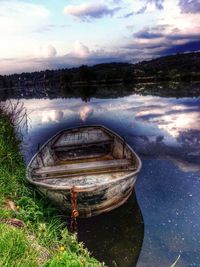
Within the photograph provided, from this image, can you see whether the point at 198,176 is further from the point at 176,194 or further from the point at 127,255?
the point at 127,255

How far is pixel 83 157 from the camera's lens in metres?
12.3

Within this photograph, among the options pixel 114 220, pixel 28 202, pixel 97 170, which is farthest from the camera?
pixel 97 170

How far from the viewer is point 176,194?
10.3m

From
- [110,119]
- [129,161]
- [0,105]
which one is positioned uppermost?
[0,105]

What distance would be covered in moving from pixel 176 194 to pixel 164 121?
14.2 meters

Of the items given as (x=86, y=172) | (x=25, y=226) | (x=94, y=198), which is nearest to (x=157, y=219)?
(x=94, y=198)

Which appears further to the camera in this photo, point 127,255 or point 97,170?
point 97,170

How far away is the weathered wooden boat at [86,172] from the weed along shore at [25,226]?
0.41 metres

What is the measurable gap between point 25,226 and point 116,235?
2.71 meters

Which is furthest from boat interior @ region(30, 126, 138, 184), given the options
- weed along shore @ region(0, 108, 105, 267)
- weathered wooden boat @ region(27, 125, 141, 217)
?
weed along shore @ region(0, 108, 105, 267)

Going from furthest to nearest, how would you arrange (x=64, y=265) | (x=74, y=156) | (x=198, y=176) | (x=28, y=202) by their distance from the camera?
(x=74, y=156) < (x=198, y=176) < (x=28, y=202) < (x=64, y=265)

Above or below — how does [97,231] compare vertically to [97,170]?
below

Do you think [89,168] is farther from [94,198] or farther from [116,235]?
[116,235]

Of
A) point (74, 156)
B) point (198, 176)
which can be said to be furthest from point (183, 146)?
point (74, 156)
